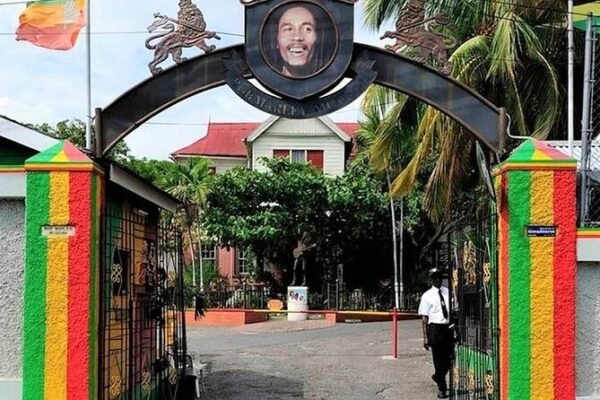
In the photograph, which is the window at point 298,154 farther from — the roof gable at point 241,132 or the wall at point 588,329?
the wall at point 588,329

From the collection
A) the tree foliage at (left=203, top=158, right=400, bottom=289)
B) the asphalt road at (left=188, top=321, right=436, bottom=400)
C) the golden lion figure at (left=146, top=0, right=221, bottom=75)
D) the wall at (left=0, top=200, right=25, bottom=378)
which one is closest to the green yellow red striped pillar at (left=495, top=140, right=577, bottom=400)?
the golden lion figure at (left=146, top=0, right=221, bottom=75)

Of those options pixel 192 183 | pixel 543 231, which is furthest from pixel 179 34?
pixel 192 183

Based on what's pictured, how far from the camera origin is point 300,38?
7.36 m

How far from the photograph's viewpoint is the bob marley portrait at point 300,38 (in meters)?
7.34

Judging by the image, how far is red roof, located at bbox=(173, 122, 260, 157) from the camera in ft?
126

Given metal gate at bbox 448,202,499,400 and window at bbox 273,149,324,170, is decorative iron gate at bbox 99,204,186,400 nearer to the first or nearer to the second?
metal gate at bbox 448,202,499,400

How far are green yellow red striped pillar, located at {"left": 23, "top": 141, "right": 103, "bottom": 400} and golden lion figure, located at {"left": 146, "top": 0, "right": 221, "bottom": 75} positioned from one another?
1.21 metres

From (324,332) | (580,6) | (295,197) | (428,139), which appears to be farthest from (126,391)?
(295,197)

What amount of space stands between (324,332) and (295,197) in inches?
253

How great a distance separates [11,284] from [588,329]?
16.4 ft

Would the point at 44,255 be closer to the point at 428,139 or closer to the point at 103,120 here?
the point at 103,120

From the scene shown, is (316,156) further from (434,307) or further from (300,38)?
(300,38)

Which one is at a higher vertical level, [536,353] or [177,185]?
[177,185]

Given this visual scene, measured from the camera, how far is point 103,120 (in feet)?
24.3
